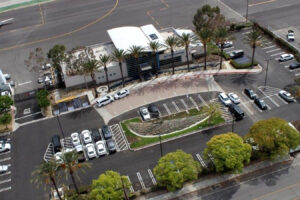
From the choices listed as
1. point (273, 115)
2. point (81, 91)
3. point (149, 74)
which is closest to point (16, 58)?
point (81, 91)

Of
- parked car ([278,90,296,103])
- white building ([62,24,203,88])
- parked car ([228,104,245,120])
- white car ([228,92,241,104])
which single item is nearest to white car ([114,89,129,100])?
white building ([62,24,203,88])

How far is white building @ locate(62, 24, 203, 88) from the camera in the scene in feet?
355

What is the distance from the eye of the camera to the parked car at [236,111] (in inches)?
3551

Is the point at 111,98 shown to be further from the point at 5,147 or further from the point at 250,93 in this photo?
the point at 250,93

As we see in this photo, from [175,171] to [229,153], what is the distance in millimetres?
11565

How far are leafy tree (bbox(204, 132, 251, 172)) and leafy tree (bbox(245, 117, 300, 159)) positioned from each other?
3482 mm

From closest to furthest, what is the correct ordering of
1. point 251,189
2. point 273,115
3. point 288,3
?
1. point 251,189
2. point 273,115
3. point 288,3

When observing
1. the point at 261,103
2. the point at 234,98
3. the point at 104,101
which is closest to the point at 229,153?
the point at 261,103

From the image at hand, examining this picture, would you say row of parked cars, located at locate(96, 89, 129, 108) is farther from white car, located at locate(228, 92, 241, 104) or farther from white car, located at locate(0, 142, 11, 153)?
white car, located at locate(228, 92, 241, 104)

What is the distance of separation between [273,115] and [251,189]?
24.0 m

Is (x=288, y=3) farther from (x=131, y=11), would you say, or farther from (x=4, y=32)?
(x=4, y=32)

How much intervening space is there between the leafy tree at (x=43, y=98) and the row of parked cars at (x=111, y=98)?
13.5 meters

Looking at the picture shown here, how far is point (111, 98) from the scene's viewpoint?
101m

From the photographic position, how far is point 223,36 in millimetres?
102938
